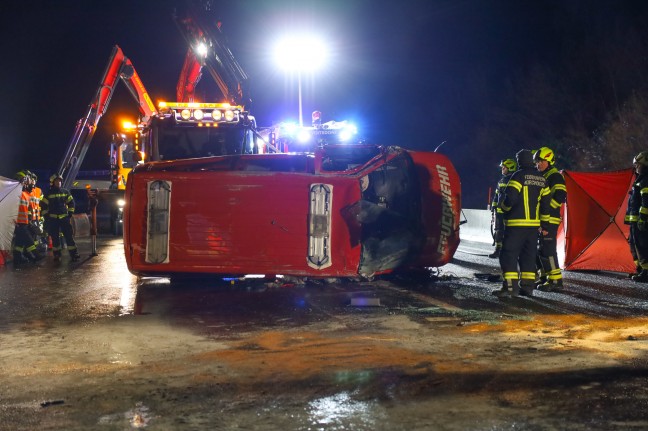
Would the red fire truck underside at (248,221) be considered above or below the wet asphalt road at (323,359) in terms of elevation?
above

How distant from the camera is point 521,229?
8.41 metres

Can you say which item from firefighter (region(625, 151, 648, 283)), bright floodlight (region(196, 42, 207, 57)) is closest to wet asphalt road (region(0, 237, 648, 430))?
firefighter (region(625, 151, 648, 283))

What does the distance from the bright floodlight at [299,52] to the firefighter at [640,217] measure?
799 inches

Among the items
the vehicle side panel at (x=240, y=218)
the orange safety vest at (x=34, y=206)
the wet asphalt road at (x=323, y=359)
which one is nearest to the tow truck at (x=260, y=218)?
the vehicle side panel at (x=240, y=218)

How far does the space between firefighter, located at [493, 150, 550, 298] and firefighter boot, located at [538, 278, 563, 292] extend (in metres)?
0.54

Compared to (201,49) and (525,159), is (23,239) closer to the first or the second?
(201,49)

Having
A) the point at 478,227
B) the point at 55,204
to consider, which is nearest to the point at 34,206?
the point at 55,204

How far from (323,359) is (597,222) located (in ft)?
23.6

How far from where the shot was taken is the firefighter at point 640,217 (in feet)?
31.6

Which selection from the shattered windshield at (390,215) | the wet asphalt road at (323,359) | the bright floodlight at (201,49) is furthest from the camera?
the bright floodlight at (201,49)

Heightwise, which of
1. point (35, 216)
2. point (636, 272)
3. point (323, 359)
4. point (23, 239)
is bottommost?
point (323, 359)

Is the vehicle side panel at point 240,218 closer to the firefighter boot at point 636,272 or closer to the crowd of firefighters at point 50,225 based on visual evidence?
the firefighter boot at point 636,272

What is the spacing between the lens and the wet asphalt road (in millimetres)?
3877

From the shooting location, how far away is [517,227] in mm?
8414
